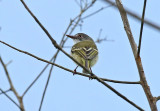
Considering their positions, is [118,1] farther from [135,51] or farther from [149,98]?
[149,98]

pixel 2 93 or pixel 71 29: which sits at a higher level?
pixel 71 29

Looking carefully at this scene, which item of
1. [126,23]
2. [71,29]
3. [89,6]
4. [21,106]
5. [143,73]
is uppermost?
[89,6]

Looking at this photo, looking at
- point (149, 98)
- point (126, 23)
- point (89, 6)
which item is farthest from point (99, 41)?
point (149, 98)

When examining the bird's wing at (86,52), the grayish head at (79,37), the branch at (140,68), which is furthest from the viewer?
the grayish head at (79,37)

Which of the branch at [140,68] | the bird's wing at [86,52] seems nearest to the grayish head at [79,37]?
the bird's wing at [86,52]

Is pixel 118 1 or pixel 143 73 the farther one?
pixel 118 1

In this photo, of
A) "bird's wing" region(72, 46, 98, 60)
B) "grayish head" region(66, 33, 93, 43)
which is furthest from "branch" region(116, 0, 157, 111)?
"grayish head" region(66, 33, 93, 43)

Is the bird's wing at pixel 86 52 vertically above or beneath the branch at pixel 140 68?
above

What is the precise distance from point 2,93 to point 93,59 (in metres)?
2.31

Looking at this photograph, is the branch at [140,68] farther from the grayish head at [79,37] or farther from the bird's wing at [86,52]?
the grayish head at [79,37]

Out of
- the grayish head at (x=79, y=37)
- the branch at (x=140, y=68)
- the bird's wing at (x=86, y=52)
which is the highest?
the grayish head at (x=79, y=37)

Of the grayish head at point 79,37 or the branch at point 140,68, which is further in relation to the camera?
the grayish head at point 79,37

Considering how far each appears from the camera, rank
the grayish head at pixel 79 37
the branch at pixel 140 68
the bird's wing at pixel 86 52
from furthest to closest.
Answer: the grayish head at pixel 79 37 → the bird's wing at pixel 86 52 → the branch at pixel 140 68

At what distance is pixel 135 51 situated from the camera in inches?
108
